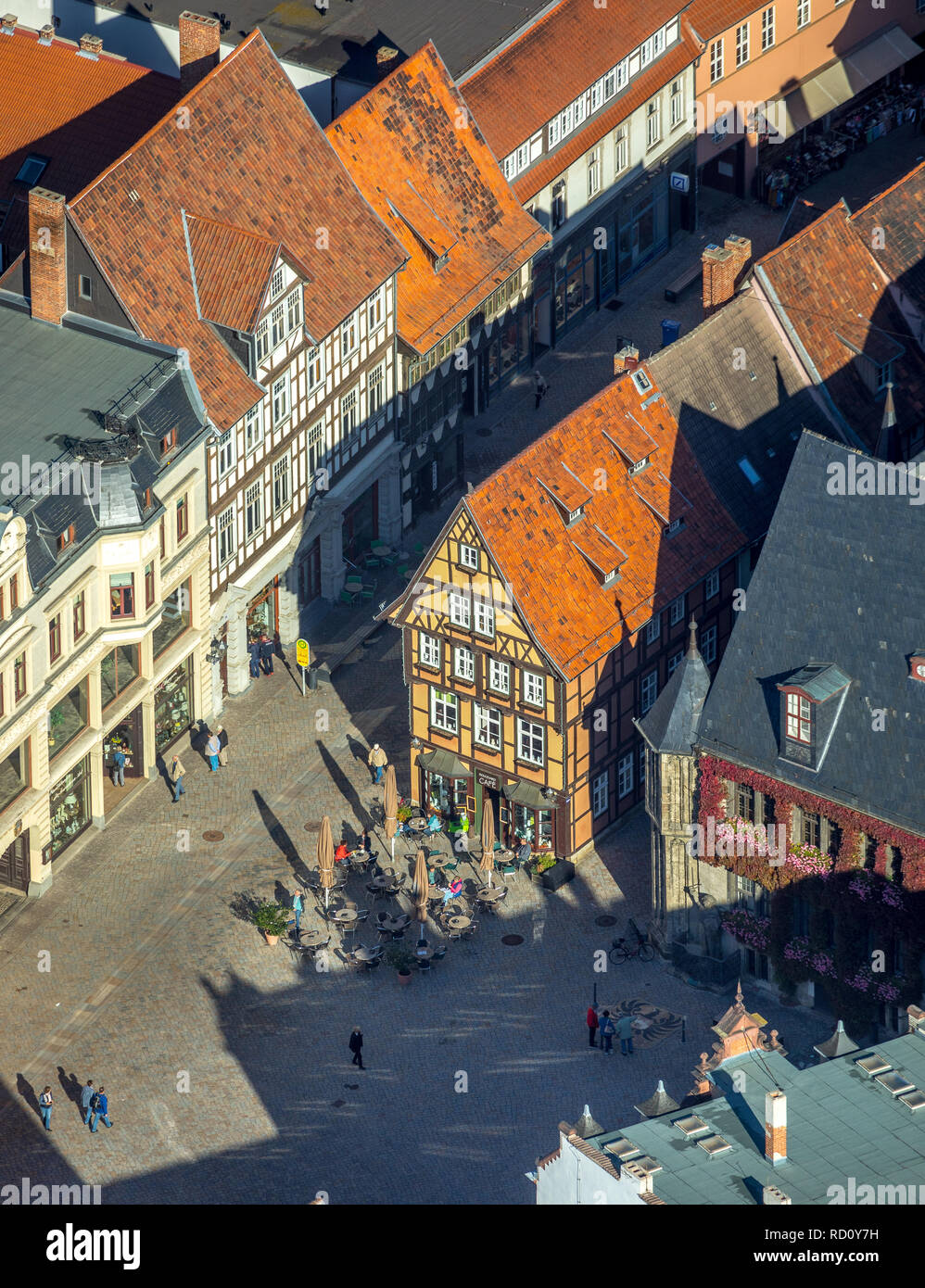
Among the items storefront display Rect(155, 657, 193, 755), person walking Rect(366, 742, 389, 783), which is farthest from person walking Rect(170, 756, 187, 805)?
person walking Rect(366, 742, 389, 783)

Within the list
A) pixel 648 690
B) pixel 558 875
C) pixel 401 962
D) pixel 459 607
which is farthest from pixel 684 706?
pixel 401 962

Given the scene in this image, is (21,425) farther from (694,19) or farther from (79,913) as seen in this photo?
(694,19)

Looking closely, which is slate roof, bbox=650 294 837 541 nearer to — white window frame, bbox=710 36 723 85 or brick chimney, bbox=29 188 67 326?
brick chimney, bbox=29 188 67 326

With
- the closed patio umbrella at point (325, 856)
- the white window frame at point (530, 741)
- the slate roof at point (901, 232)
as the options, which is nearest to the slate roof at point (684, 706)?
the white window frame at point (530, 741)

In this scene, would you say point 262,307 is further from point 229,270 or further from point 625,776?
point 625,776

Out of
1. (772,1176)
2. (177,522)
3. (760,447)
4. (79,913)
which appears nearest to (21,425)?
(177,522)

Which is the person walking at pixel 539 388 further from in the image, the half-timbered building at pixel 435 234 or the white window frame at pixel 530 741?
the white window frame at pixel 530 741
